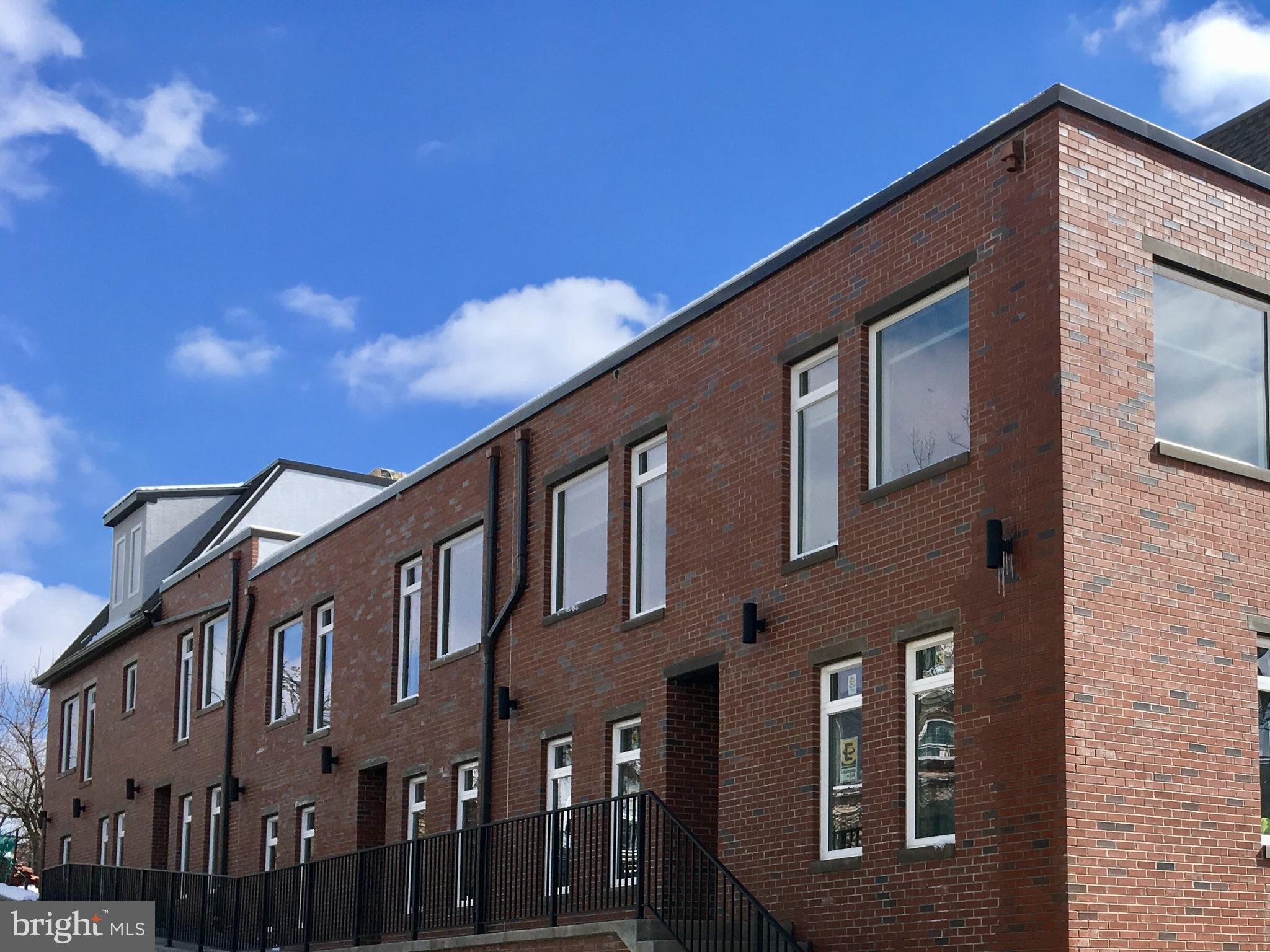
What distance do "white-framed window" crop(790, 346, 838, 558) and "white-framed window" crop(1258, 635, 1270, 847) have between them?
3794mm

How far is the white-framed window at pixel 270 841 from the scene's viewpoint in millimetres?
27844

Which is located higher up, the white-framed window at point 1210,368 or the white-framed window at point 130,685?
the white-framed window at point 1210,368

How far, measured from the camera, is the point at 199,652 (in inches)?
1276

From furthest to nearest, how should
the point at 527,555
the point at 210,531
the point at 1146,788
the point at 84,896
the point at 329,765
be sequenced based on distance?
1. the point at 210,531
2. the point at 84,896
3. the point at 329,765
4. the point at 527,555
5. the point at 1146,788

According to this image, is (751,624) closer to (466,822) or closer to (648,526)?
(648,526)

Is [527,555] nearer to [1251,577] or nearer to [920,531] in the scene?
[920,531]

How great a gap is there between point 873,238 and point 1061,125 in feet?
7.73

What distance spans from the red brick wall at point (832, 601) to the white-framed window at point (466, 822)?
0.62 feet

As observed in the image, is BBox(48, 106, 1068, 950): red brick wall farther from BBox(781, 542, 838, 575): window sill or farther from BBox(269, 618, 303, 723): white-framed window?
BBox(269, 618, 303, 723): white-framed window

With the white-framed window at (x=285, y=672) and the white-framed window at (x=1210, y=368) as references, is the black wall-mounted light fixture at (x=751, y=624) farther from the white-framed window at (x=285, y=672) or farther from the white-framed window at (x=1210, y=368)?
the white-framed window at (x=285, y=672)

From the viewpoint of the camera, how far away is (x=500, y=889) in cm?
1833

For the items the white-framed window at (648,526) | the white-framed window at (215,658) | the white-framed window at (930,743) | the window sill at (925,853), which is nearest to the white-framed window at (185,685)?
the white-framed window at (215,658)

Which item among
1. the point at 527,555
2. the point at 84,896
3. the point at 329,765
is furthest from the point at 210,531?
the point at 527,555

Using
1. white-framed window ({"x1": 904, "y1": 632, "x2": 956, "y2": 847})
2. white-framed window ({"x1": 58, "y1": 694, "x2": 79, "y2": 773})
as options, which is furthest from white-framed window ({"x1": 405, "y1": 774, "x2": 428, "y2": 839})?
white-framed window ({"x1": 58, "y1": 694, "x2": 79, "y2": 773})
